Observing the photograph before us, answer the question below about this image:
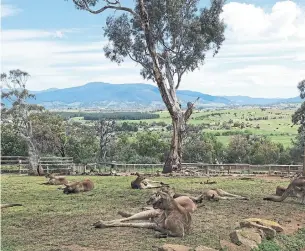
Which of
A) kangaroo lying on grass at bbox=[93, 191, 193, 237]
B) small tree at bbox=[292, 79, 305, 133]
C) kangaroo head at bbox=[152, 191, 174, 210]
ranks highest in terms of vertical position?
small tree at bbox=[292, 79, 305, 133]

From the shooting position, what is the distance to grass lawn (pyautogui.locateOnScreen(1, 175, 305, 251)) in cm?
855

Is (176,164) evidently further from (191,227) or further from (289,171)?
(191,227)

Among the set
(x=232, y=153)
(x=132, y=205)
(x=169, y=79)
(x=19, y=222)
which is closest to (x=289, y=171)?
(x=169, y=79)

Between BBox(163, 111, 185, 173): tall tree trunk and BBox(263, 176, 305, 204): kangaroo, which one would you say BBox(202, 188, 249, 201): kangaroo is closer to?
BBox(263, 176, 305, 204): kangaroo

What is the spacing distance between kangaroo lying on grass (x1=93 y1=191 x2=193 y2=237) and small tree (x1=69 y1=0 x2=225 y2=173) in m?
17.4

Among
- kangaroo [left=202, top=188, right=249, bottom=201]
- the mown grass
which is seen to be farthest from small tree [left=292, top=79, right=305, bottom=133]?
the mown grass

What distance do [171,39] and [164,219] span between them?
22.1 meters

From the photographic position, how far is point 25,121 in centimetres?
3253

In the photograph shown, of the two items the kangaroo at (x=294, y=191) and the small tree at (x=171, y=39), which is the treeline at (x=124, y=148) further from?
the kangaroo at (x=294, y=191)

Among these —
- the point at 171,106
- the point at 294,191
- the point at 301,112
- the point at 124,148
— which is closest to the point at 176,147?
the point at 171,106

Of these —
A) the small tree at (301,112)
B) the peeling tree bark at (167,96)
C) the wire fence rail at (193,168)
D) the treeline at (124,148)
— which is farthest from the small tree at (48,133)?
the small tree at (301,112)

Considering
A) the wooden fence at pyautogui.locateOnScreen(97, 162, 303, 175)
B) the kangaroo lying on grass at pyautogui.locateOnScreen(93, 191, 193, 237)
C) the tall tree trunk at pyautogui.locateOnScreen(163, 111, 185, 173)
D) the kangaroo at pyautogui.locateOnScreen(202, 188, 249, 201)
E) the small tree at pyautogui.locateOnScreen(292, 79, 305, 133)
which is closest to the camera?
the kangaroo lying on grass at pyautogui.locateOnScreen(93, 191, 193, 237)

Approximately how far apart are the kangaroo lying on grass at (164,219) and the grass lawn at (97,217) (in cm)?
19

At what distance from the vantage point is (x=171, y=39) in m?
30.2
